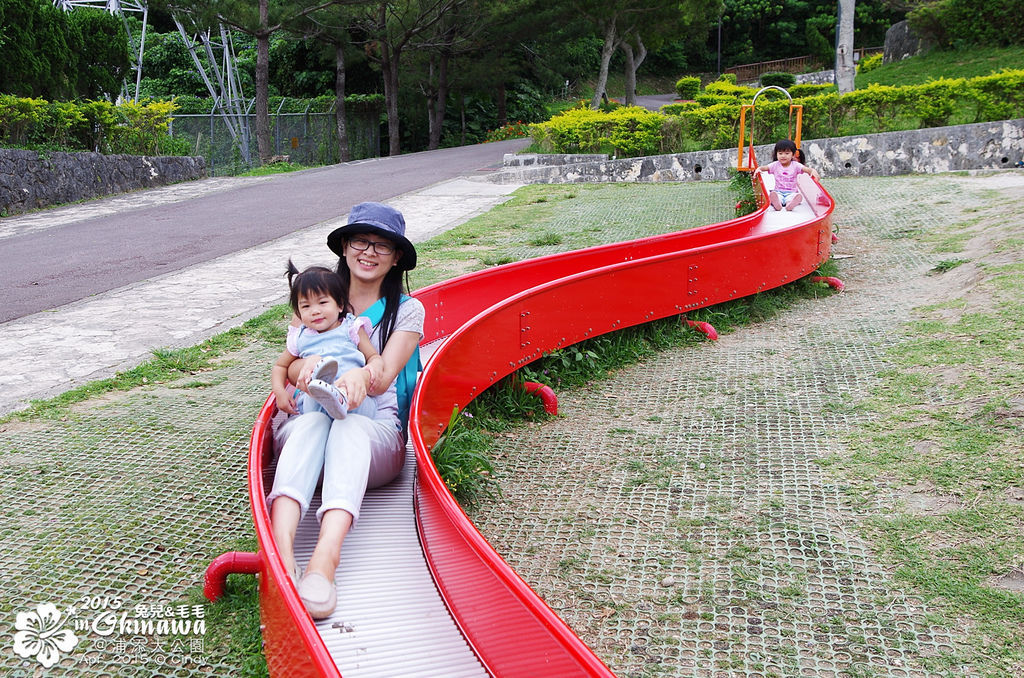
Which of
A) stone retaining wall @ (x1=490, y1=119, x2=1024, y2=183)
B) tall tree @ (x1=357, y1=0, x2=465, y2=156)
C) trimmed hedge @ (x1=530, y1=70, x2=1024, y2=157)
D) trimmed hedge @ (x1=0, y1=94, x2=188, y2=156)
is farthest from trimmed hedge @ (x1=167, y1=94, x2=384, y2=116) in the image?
stone retaining wall @ (x1=490, y1=119, x2=1024, y2=183)

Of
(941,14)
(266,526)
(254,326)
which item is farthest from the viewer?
(941,14)

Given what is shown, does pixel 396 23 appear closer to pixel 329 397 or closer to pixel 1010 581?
pixel 329 397

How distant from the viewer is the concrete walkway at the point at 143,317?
528 centimetres

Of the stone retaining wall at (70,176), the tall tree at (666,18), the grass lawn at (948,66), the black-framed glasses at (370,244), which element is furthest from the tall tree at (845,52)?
the black-framed glasses at (370,244)

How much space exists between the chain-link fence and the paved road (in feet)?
13.4

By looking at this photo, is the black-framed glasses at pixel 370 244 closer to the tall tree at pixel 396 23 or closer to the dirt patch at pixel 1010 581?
the dirt patch at pixel 1010 581

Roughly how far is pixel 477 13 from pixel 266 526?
85.3 feet

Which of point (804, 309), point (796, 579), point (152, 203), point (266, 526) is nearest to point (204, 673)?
point (266, 526)

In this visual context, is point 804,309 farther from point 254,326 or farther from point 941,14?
point 941,14

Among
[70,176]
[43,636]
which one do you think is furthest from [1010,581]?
[70,176]

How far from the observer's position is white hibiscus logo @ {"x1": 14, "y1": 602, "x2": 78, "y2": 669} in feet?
8.66

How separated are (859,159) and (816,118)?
1.57 metres

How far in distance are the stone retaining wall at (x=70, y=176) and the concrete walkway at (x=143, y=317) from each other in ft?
4.16

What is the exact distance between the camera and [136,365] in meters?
5.39
